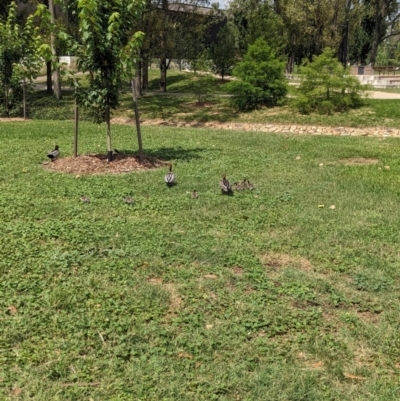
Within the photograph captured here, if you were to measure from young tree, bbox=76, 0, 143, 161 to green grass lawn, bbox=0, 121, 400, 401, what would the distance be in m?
1.46

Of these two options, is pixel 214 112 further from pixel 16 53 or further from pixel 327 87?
pixel 16 53

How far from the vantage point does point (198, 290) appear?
359cm

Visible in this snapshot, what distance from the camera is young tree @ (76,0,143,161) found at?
6662 millimetres

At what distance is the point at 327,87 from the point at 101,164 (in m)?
9.57

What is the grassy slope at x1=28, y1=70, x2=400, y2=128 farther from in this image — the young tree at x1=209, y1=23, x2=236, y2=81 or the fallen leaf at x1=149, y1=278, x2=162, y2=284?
the fallen leaf at x1=149, y1=278, x2=162, y2=284

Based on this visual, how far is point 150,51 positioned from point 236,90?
6985 millimetres

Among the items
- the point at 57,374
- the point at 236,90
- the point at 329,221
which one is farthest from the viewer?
the point at 236,90

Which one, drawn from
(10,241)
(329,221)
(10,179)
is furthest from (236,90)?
(10,241)

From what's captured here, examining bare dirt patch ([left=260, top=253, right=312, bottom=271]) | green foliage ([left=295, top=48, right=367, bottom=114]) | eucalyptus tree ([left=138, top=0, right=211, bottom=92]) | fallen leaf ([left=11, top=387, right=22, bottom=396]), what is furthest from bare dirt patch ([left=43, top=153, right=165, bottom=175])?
eucalyptus tree ([left=138, top=0, right=211, bottom=92])

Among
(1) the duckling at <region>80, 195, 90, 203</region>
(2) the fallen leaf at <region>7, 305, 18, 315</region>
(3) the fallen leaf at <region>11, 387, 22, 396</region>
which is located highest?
(1) the duckling at <region>80, 195, 90, 203</region>

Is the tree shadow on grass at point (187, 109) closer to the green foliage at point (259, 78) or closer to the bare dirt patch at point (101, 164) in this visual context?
the green foliage at point (259, 78)

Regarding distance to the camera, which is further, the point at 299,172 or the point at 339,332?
the point at 299,172

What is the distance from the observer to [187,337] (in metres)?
3.00

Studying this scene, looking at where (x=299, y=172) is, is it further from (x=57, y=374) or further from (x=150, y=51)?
(x=150, y=51)
